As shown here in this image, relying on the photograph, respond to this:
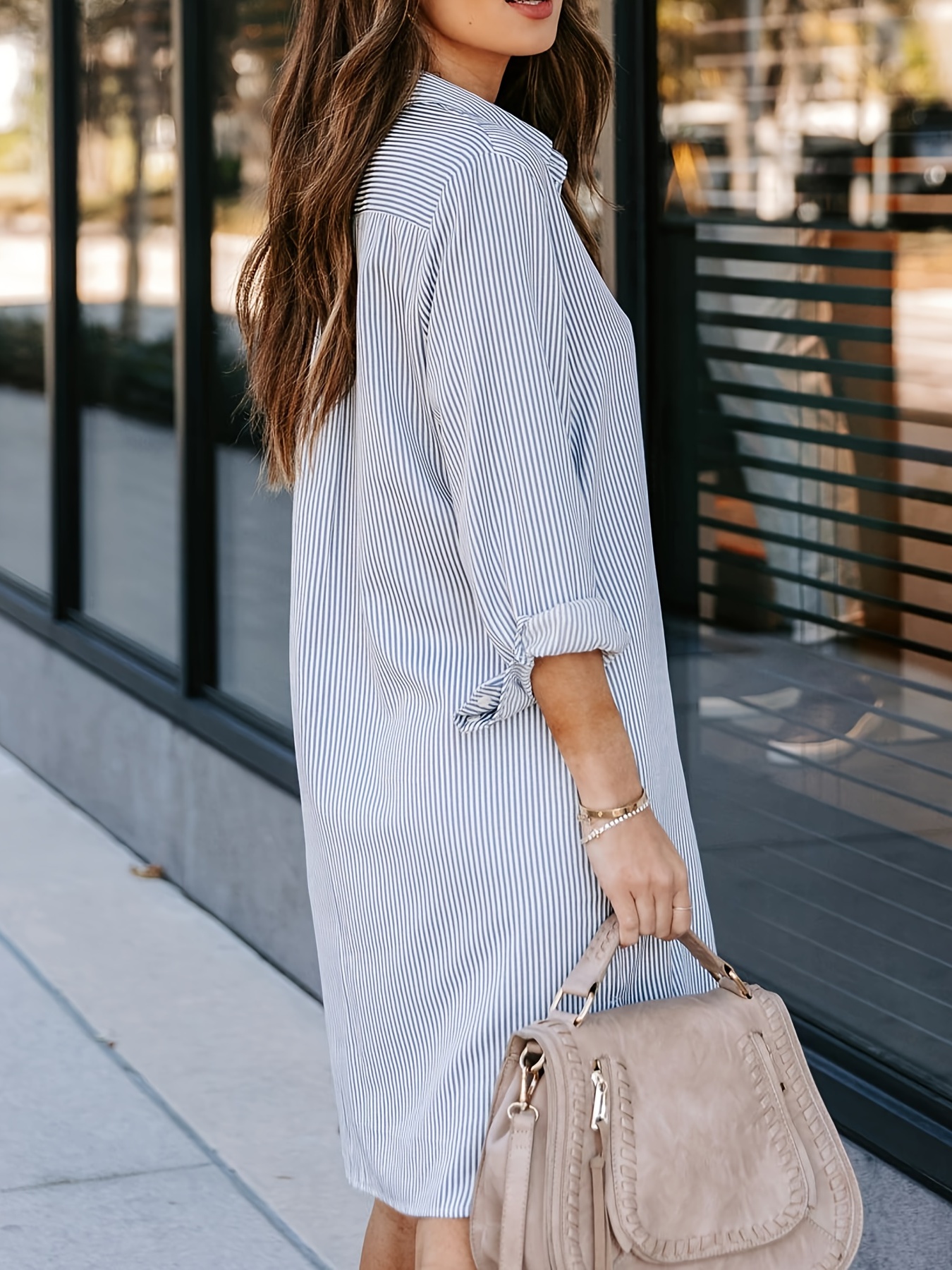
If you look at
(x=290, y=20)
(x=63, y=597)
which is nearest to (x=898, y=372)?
(x=290, y=20)

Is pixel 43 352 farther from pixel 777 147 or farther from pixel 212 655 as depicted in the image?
pixel 777 147

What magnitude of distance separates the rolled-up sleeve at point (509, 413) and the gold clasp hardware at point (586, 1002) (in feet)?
1.06

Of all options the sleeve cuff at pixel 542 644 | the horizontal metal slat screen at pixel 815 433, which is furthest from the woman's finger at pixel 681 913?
the horizontal metal slat screen at pixel 815 433

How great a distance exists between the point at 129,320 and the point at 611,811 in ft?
14.2

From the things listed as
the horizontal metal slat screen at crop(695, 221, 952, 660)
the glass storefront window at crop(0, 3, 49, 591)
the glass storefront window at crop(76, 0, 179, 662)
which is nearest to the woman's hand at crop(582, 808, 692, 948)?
the horizontal metal slat screen at crop(695, 221, 952, 660)

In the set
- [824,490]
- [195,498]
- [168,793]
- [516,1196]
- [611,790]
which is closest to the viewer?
[516,1196]

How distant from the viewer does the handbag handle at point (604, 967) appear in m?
1.92

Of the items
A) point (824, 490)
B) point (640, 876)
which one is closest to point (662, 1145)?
point (640, 876)

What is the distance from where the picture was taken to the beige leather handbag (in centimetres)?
182

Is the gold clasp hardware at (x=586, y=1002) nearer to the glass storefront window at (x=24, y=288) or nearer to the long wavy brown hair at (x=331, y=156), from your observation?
the long wavy brown hair at (x=331, y=156)

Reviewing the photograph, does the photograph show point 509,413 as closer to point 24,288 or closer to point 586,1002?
point 586,1002

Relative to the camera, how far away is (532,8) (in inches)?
78.7

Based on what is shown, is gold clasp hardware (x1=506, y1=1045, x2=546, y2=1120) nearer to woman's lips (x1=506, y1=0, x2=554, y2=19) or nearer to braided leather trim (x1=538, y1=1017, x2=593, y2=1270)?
braided leather trim (x1=538, y1=1017, x2=593, y2=1270)

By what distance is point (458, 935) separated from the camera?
2.02m
